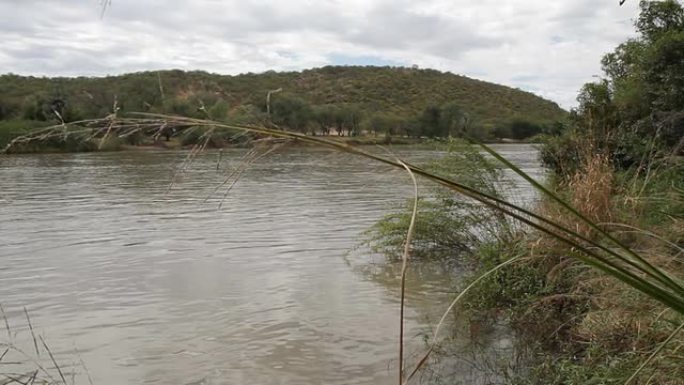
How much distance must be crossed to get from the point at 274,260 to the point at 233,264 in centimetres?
70

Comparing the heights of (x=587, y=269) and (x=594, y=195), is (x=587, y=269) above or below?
below

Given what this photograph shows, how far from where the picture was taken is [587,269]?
525cm

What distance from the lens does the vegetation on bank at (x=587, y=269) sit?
2.47 meters

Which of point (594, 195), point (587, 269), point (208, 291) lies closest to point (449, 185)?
point (587, 269)

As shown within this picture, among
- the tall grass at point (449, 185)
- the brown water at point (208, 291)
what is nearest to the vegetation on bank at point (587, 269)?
the tall grass at point (449, 185)

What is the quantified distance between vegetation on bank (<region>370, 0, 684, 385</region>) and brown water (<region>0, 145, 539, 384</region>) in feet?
2.37

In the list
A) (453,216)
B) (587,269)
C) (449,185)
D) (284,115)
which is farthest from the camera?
(453,216)

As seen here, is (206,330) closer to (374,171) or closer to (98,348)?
(98,348)

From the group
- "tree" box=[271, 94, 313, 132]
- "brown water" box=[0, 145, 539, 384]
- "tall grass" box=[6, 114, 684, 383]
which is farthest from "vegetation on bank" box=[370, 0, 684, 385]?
"tree" box=[271, 94, 313, 132]

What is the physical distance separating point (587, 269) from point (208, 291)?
5187 mm

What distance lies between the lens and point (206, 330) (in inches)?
272

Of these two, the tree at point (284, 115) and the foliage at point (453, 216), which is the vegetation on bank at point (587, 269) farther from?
the tree at point (284, 115)

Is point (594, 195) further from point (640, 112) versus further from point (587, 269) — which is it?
point (640, 112)

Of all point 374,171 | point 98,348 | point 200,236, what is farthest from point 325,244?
point 374,171
